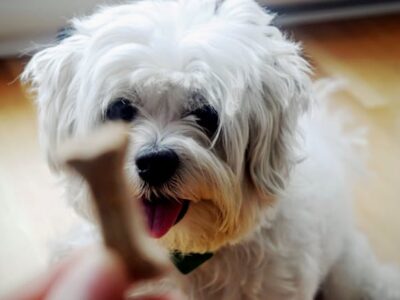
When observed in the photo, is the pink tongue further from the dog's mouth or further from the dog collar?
the dog collar

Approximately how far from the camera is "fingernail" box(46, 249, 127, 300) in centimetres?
33

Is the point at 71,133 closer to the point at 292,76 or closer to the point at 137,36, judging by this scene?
the point at 137,36

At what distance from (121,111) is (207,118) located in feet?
0.39

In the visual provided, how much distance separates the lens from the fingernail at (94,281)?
0.33 metres

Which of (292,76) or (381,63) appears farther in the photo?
(381,63)

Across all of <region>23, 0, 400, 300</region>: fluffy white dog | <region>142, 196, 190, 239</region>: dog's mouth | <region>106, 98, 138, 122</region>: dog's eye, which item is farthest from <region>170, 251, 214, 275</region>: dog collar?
<region>106, 98, 138, 122</region>: dog's eye

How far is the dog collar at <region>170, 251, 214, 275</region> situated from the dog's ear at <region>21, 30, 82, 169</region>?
229 millimetres

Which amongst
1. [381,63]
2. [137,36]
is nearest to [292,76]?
[137,36]

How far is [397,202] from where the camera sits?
1.75m

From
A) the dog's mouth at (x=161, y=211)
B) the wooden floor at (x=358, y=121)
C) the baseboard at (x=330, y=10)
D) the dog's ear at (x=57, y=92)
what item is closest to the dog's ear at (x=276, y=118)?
the dog's mouth at (x=161, y=211)

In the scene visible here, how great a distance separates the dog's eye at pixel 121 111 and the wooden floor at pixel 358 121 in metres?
0.44

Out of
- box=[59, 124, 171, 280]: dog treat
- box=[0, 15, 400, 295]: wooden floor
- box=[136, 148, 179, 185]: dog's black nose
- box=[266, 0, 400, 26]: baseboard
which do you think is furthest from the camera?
box=[266, 0, 400, 26]: baseboard

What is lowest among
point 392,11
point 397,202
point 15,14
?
point 397,202

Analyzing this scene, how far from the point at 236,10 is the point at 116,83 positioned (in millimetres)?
218
